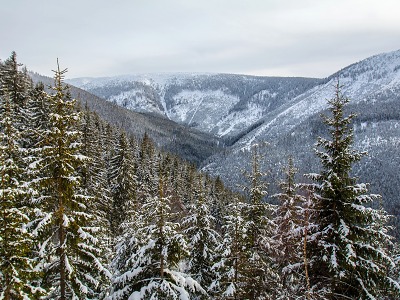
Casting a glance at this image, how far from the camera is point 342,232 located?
13.1 meters

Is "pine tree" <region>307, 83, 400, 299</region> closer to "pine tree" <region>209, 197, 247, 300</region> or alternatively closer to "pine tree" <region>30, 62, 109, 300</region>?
"pine tree" <region>209, 197, 247, 300</region>

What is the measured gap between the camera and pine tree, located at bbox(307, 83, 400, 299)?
12938mm

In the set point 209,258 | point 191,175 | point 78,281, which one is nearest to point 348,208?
point 209,258

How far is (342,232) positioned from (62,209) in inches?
429

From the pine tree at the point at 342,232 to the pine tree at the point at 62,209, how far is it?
29.6 ft

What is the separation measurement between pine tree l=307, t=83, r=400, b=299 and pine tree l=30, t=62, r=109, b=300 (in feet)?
29.6

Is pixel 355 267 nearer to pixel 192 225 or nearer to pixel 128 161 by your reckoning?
pixel 192 225

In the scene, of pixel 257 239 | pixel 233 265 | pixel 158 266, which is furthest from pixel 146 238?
pixel 257 239

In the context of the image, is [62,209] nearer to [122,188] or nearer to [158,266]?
[158,266]

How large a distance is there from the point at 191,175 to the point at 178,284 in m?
61.7

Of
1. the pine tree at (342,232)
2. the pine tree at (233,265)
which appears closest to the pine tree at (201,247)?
the pine tree at (233,265)

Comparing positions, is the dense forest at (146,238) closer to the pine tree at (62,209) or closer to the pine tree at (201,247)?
the pine tree at (62,209)

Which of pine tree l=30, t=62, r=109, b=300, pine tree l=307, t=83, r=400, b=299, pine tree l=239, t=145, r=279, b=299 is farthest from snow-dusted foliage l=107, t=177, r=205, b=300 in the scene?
pine tree l=307, t=83, r=400, b=299

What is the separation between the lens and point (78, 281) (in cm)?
1288
